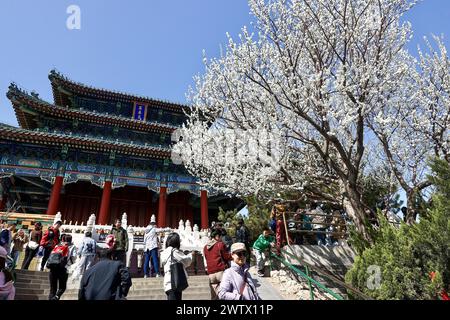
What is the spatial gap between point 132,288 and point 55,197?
1020 cm

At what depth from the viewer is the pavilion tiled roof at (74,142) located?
47.8 feet

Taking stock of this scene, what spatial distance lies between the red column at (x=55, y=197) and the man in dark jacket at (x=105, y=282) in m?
12.6

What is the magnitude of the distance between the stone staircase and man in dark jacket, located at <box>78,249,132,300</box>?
3334 millimetres

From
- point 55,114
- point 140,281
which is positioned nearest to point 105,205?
point 55,114

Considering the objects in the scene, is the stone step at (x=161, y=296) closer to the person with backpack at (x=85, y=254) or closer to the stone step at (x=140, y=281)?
the stone step at (x=140, y=281)

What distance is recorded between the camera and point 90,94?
20.1m

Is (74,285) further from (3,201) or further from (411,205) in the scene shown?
(3,201)

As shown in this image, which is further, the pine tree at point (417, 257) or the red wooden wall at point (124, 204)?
the red wooden wall at point (124, 204)

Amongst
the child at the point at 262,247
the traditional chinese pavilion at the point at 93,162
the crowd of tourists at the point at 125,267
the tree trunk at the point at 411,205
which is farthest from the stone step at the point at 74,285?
the traditional chinese pavilion at the point at 93,162

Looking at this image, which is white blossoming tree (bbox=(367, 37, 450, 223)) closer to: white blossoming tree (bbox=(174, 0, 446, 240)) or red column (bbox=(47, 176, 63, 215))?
white blossoming tree (bbox=(174, 0, 446, 240))

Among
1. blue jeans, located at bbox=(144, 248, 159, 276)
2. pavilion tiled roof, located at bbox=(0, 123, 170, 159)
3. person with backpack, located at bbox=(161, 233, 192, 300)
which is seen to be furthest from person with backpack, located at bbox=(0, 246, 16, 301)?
pavilion tiled roof, located at bbox=(0, 123, 170, 159)

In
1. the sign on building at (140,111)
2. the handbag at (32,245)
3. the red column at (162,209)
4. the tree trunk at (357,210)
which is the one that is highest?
the sign on building at (140,111)

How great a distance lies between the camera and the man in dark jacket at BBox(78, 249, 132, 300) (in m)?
3.59

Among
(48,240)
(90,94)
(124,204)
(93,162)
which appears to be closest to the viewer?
(48,240)
